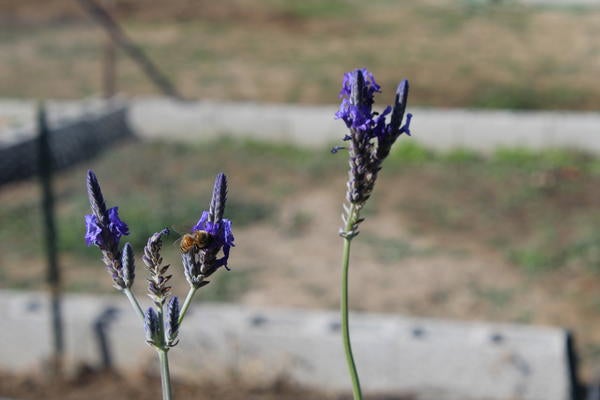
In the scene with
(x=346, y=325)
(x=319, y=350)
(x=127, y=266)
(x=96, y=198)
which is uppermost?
(x=96, y=198)

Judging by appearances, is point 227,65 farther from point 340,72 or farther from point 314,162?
point 314,162

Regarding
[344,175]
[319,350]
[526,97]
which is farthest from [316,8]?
[319,350]

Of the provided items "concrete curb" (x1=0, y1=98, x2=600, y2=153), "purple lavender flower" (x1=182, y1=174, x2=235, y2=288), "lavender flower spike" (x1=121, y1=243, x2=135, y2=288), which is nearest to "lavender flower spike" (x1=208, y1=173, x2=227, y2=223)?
"purple lavender flower" (x1=182, y1=174, x2=235, y2=288)

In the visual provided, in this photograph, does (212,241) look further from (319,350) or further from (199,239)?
(319,350)

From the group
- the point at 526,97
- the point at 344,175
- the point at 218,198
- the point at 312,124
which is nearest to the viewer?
the point at 218,198

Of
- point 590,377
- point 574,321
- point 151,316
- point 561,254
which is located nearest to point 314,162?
point 561,254

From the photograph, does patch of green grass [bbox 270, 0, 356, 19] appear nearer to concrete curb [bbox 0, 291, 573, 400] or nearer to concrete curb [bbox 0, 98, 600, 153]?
concrete curb [bbox 0, 98, 600, 153]

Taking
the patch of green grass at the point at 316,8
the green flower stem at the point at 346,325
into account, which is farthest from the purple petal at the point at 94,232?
the patch of green grass at the point at 316,8
